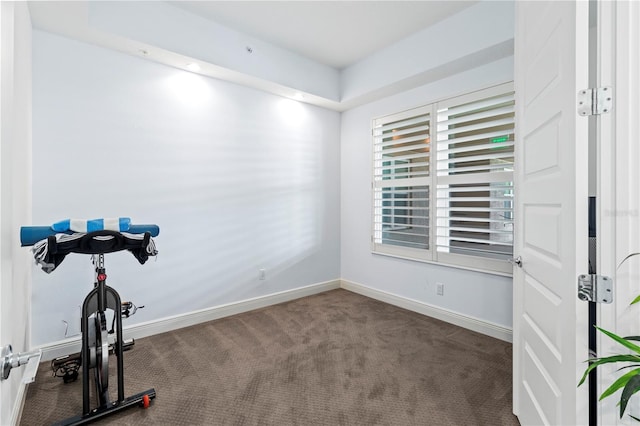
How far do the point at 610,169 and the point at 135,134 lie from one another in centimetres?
325

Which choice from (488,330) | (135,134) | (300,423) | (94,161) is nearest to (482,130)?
(488,330)

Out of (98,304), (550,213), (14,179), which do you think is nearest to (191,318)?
(98,304)

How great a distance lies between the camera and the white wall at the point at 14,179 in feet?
4.19

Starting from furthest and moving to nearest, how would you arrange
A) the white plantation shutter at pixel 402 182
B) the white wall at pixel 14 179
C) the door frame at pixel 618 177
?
the white plantation shutter at pixel 402 182, the white wall at pixel 14 179, the door frame at pixel 618 177

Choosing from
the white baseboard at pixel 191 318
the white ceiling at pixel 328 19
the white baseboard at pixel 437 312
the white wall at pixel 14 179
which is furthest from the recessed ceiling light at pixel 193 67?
the white baseboard at pixel 437 312

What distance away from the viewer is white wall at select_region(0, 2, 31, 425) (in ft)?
4.19

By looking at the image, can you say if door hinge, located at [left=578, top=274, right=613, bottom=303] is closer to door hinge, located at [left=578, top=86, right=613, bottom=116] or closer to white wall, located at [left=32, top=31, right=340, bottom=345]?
door hinge, located at [left=578, top=86, right=613, bottom=116]

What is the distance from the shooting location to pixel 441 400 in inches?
77.2

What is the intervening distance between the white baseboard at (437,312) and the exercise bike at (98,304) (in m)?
2.67

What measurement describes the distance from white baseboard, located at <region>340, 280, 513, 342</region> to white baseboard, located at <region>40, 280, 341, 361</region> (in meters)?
0.56

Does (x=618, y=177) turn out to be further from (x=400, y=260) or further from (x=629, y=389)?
(x=400, y=260)

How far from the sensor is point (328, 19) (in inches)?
118

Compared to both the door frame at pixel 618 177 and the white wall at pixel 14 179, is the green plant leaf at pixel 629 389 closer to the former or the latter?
the door frame at pixel 618 177

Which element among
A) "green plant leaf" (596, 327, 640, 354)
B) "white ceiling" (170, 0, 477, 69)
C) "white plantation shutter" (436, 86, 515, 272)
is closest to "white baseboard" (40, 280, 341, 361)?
"white plantation shutter" (436, 86, 515, 272)
